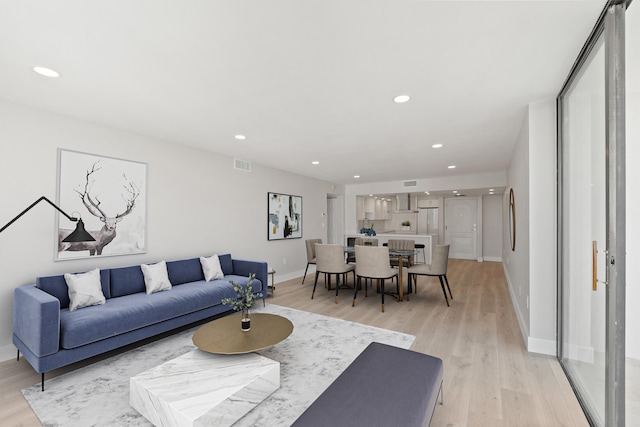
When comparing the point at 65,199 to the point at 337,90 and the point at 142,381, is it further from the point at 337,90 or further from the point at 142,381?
the point at 337,90

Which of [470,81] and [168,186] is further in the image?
[168,186]

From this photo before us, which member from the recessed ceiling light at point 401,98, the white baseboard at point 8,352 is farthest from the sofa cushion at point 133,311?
the recessed ceiling light at point 401,98

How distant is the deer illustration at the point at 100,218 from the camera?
309 centimetres

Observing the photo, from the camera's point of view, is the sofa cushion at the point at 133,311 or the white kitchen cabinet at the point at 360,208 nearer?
the sofa cushion at the point at 133,311

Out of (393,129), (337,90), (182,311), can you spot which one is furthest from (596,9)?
(182,311)

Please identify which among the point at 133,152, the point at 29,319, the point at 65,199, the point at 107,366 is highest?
the point at 133,152

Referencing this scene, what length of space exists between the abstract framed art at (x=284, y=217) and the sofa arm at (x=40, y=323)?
368 centimetres

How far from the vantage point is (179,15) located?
155cm

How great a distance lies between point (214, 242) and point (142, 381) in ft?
9.60

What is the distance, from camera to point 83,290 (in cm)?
277

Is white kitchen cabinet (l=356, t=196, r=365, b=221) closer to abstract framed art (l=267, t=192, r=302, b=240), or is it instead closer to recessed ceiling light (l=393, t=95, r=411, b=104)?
abstract framed art (l=267, t=192, r=302, b=240)

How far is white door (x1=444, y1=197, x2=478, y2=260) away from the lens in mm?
8938

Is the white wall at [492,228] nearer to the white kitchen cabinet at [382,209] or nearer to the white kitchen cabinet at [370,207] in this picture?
the white kitchen cabinet at [382,209]

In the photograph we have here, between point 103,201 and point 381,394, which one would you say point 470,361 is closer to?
point 381,394
